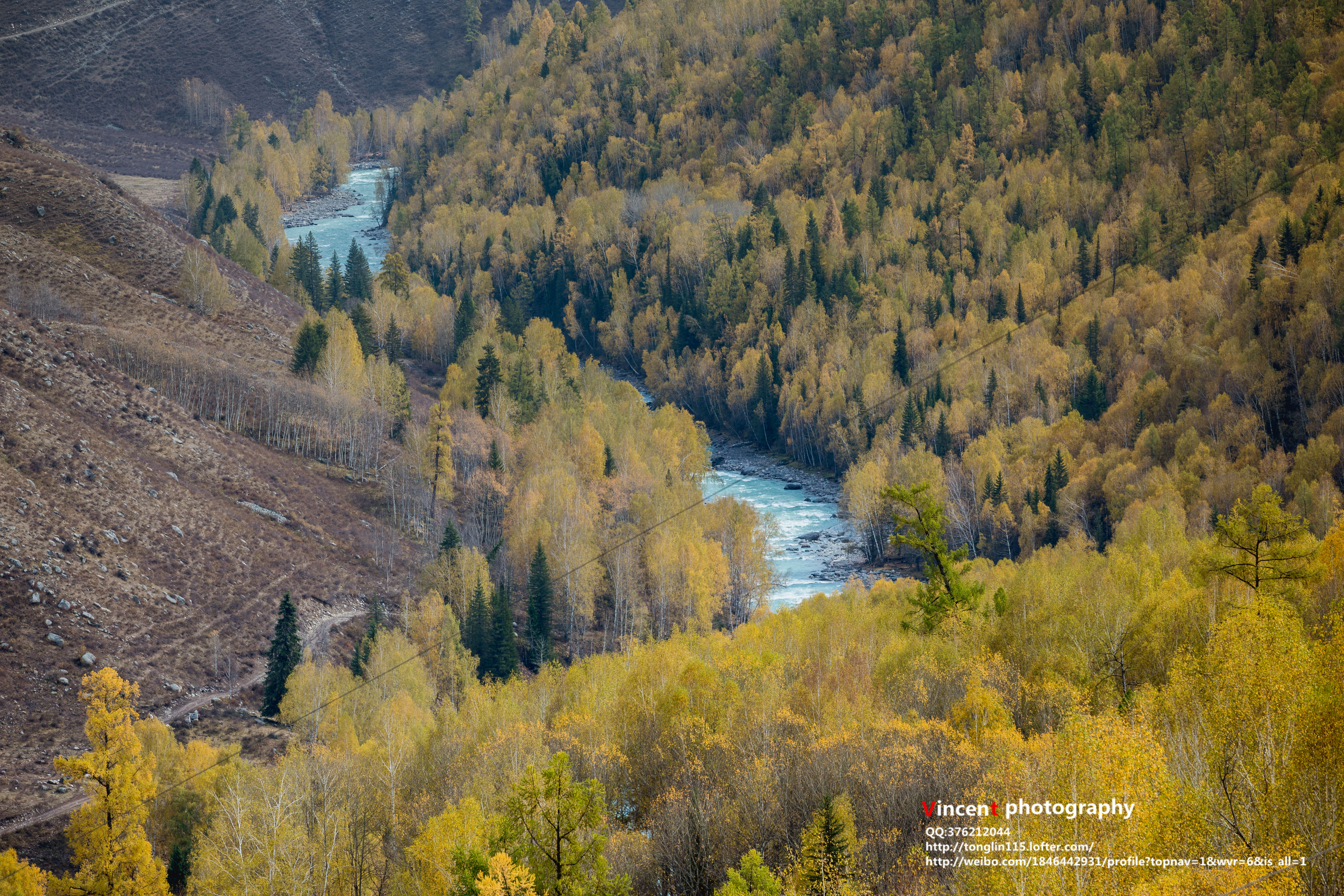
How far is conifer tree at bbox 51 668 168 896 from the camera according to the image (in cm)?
4444

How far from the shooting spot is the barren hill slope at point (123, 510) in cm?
6994

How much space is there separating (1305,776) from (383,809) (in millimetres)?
40972

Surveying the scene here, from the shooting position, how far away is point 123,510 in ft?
279

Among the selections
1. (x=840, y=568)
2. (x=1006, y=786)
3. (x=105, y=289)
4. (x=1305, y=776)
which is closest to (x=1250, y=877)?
(x=1305, y=776)

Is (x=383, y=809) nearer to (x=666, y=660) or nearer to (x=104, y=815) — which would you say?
(x=104, y=815)

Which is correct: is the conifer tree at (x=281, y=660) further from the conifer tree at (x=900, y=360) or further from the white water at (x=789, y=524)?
the conifer tree at (x=900, y=360)

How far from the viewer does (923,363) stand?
524 feet

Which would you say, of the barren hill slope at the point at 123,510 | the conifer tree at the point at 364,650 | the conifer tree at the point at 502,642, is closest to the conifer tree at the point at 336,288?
the barren hill slope at the point at 123,510

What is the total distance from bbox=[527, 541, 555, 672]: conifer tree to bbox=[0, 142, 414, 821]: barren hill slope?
14823 mm

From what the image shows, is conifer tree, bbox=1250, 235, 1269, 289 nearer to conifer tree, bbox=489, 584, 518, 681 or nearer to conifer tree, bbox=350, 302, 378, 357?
conifer tree, bbox=489, 584, 518, 681

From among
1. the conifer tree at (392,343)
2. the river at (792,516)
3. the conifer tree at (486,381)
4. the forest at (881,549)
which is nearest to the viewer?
the forest at (881,549)

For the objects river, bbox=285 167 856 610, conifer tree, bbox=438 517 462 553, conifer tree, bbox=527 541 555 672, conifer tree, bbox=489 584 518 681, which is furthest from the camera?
river, bbox=285 167 856 610

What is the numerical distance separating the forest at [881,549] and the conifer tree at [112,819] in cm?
22

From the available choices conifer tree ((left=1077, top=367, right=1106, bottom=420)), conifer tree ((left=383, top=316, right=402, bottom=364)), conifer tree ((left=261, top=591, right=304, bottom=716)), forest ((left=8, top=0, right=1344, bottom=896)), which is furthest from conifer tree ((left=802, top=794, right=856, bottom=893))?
conifer tree ((left=383, top=316, right=402, bottom=364))
